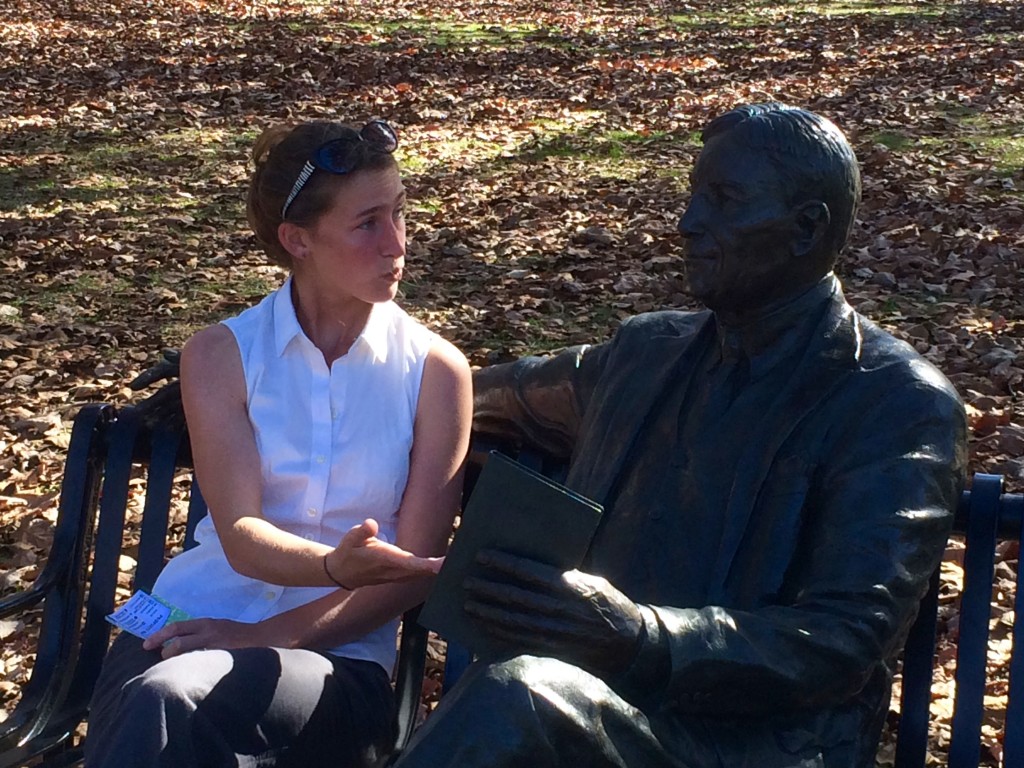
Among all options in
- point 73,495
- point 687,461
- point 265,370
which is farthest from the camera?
point 73,495

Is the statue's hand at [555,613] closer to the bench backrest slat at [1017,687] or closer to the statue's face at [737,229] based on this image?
the statue's face at [737,229]

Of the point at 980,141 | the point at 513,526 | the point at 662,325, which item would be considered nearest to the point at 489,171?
the point at 980,141

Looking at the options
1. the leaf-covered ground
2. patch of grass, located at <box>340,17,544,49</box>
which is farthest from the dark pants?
patch of grass, located at <box>340,17,544,49</box>

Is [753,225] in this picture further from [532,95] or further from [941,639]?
[532,95]

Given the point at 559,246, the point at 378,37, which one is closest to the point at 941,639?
the point at 559,246

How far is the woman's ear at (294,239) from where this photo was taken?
3.59m

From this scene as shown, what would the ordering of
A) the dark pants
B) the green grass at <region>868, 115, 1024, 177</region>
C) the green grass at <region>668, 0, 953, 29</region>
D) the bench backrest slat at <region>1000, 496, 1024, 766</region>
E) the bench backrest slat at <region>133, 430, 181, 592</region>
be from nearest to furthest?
the dark pants → the bench backrest slat at <region>1000, 496, 1024, 766</region> → the bench backrest slat at <region>133, 430, 181, 592</region> → the green grass at <region>868, 115, 1024, 177</region> → the green grass at <region>668, 0, 953, 29</region>

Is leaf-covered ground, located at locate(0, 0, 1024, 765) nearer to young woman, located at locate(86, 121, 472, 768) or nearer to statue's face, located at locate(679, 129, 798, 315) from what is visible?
young woman, located at locate(86, 121, 472, 768)

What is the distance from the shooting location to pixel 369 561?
10.5 feet

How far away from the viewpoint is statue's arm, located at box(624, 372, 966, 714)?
267 cm

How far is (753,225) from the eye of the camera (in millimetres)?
2900

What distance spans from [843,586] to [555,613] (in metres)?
0.58

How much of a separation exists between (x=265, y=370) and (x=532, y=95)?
12738 millimetres

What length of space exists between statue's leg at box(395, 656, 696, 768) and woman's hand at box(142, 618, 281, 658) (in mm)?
947
